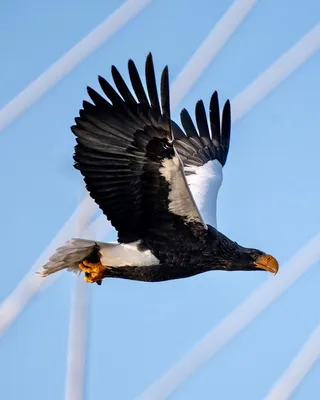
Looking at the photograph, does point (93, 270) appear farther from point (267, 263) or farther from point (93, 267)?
point (267, 263)

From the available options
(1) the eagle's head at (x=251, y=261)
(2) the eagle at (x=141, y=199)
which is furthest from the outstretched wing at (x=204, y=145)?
(1) the eagle's head at (x=251, y=261)

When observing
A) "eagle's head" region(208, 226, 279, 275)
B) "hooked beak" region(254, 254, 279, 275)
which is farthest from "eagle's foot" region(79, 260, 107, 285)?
"hooked beak" region(254, 254, 279, 275)

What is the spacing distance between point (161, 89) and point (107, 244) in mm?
1346

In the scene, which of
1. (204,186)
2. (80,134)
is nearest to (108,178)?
(80,134)

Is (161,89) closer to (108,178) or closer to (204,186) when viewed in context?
(108,178)

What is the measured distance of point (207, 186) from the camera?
46.4 ft

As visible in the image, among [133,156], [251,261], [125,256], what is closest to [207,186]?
[251,261]

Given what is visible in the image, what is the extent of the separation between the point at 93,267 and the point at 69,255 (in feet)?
0.61

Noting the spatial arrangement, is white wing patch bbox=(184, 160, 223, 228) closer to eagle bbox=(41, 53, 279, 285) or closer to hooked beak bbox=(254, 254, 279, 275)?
eagle bbox=(41, 53, 279, 285)

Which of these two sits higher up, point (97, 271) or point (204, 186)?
point (204, 186)

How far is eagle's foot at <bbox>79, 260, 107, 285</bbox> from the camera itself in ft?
43.1

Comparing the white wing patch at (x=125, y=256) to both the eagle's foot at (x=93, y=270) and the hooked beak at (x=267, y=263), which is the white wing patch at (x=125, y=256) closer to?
the eagle's foot at (x=93, y=270)

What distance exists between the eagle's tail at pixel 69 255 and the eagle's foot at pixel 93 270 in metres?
0.05

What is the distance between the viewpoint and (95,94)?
12648 mm
